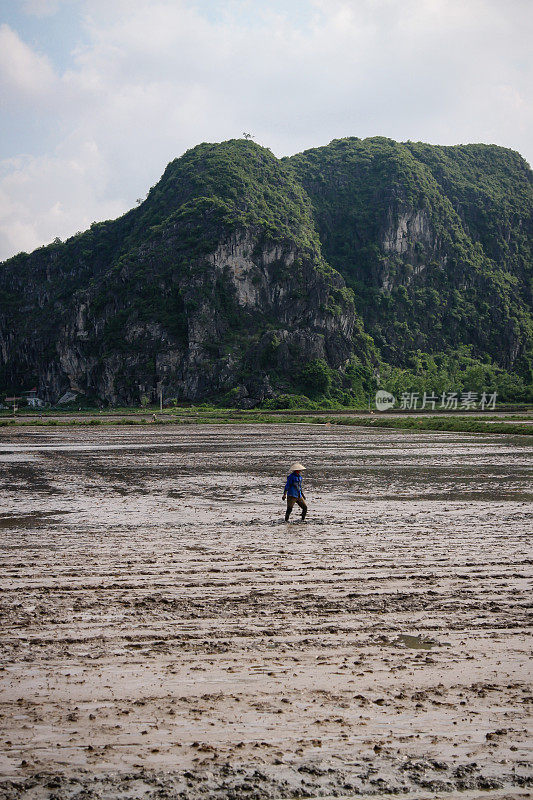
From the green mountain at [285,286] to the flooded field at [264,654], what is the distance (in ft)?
329

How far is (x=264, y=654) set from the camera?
6.42 meters

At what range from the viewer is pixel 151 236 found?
463ft

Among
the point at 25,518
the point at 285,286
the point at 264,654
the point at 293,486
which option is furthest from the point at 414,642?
the point at 285,286

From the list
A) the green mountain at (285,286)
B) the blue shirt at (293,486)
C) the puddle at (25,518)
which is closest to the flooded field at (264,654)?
the puddle at (25,518)

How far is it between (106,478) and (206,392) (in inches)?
3819

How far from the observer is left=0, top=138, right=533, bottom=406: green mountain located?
125m

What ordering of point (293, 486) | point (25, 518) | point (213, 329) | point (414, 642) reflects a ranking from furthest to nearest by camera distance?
point (213, 329) → point (25, 518) → point (293, 486) → point (414, 642)

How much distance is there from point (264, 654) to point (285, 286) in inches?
5009

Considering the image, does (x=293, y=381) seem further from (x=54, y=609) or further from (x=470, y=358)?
(x=54, y=609)

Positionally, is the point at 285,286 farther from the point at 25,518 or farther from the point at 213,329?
the point at 25,518

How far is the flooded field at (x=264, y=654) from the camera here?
455cm

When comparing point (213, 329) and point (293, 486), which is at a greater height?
point (213, 329)

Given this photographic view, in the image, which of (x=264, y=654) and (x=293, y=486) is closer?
(x=264, y=654)

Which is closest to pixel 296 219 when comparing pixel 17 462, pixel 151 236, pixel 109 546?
pixel 151 236
